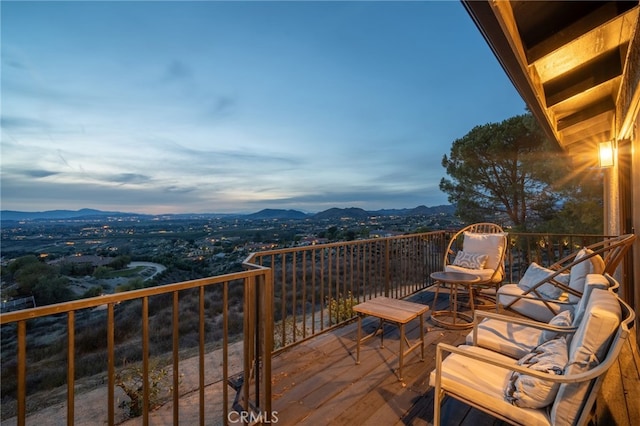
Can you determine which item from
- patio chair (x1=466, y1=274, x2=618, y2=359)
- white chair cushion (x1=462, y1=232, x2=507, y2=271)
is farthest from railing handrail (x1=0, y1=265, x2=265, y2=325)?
white chair cushion (x1=462, y1=232, x2=507, y2=271)

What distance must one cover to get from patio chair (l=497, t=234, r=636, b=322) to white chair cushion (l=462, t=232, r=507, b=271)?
2.14 feet

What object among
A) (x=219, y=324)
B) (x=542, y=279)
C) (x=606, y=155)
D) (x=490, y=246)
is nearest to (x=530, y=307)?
(x=542, y=279)

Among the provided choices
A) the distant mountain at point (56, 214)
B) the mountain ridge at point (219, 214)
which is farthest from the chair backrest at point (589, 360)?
the distant mountain at point (56, 214)

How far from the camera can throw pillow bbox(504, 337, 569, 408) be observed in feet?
4.52

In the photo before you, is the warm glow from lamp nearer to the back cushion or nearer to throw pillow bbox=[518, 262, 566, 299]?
throw pillow bbox=[518, 262, 566, 299]

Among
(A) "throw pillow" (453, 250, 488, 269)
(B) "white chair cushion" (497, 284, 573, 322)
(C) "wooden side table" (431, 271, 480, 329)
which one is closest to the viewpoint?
(B) "white chair cushion" (497, 284, 573, 322)

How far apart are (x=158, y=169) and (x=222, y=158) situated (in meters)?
3.28

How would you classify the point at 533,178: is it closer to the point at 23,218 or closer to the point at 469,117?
the point at 469,117

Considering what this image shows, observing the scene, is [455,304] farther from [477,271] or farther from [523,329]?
[523,329]

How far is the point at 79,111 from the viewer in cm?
850

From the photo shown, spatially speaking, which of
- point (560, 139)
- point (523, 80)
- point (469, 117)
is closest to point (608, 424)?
point (523, 80)

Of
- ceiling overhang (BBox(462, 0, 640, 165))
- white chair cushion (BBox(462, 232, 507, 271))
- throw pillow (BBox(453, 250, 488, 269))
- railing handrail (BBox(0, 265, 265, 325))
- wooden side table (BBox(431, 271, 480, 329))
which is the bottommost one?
wooden side table (BBox(431, 271, 480, 329))

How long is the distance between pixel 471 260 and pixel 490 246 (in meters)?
0.34

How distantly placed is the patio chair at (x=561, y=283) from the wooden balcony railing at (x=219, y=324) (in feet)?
4.77
